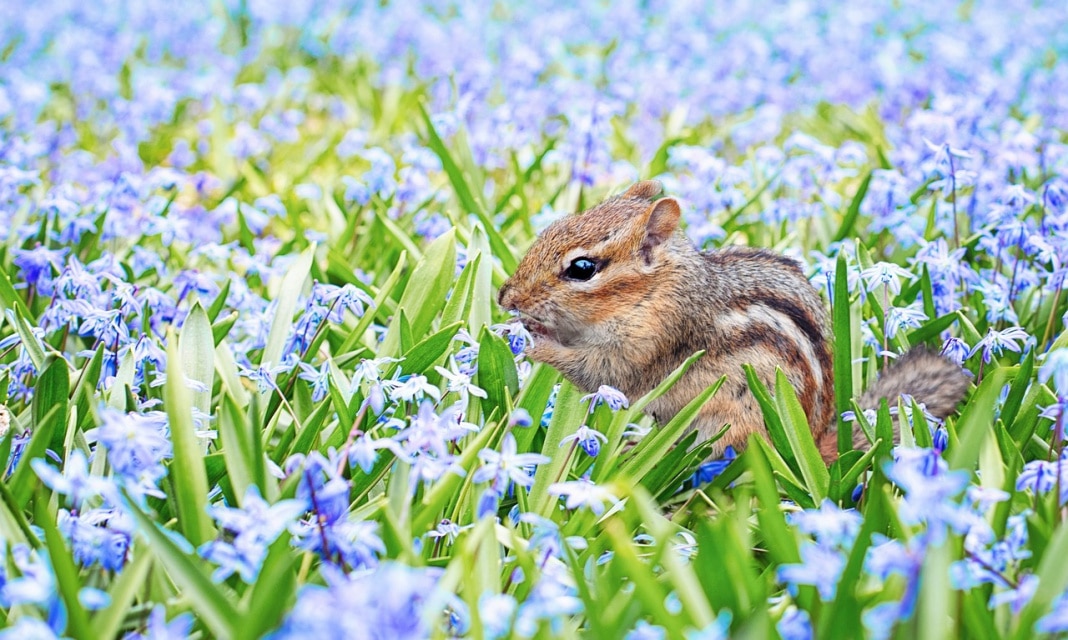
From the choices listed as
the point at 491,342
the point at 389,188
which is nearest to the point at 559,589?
the point at 491,342

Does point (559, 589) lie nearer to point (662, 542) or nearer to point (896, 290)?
point (662, 542)

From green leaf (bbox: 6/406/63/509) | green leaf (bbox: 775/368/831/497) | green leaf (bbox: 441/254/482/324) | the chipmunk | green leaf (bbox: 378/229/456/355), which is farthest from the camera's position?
green leaf (bbox: 378/229/456/355)

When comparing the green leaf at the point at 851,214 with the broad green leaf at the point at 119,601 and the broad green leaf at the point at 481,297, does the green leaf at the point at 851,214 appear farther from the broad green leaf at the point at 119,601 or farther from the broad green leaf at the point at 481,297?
the broad green leaf at the point at 119,601

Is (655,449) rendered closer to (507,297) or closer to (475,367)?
(475,367)

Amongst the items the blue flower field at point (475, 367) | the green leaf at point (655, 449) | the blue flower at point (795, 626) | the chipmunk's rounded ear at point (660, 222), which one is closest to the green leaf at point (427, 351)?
the blue flower field at point (475, 367)

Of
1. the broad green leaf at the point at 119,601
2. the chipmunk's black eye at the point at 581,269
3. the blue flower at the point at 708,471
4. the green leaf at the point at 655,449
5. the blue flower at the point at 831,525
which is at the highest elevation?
the chipmunk's black eye at the point at 581,269

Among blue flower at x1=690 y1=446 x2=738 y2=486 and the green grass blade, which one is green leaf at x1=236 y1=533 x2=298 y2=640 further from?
the green grass blade

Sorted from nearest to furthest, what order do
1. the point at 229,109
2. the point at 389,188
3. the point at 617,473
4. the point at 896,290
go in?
the point at 617,473 → the point at 896,290 → the point at 389,188 → the point at 229,109

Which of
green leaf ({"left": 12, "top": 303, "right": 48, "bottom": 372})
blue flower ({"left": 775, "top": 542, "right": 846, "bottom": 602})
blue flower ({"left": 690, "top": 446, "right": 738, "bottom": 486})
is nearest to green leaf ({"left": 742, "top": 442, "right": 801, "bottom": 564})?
blue flower ({"left": 775, "top": 542, "right": 846, "bottom": 602})

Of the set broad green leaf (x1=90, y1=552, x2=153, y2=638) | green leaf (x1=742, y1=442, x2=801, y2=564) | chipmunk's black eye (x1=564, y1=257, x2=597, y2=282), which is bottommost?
green leaf (x1=742, y1=442, x2=801, y2=564)
